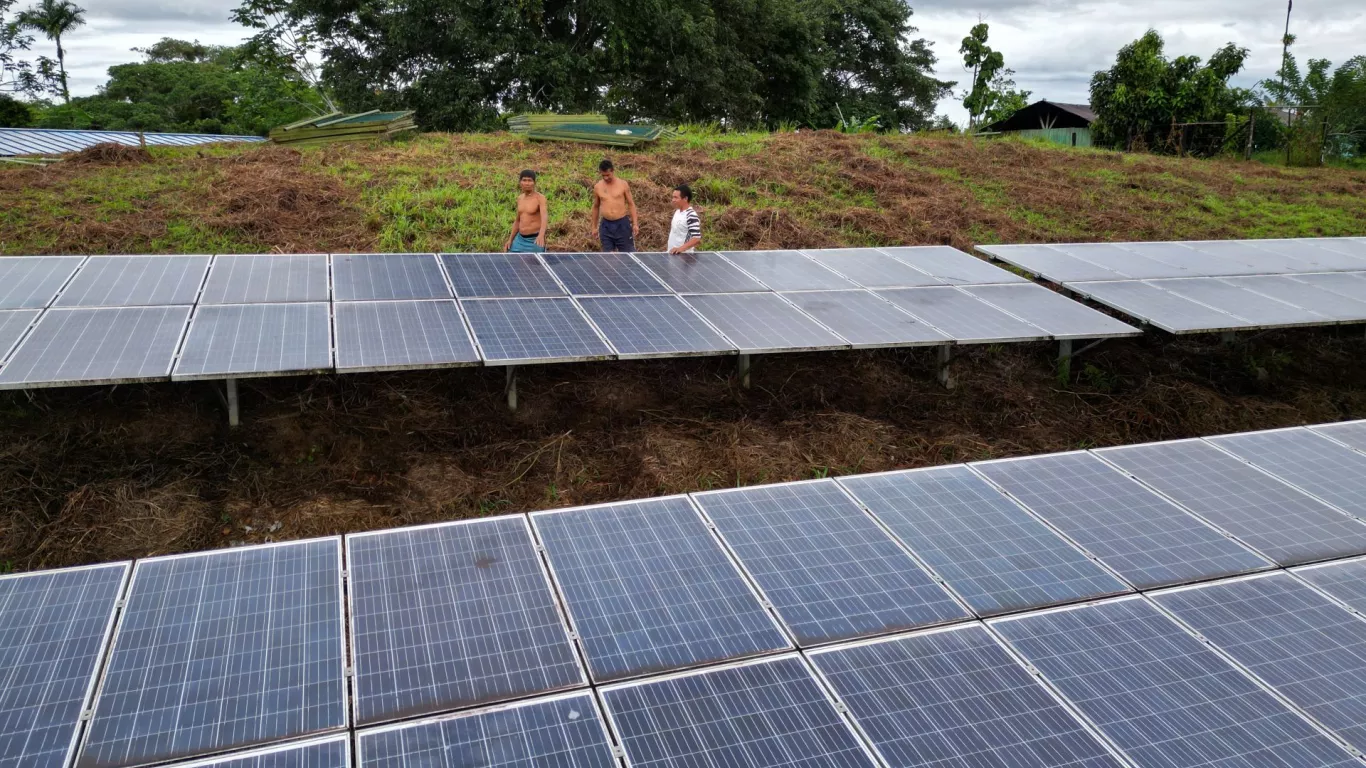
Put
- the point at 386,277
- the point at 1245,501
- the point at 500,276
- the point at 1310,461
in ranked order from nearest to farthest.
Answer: the point at 1245,501 < the point at 1310,461 < the point at 386,277 < the point at 500,276

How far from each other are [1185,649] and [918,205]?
46.7 feet

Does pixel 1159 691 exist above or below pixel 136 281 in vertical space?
below

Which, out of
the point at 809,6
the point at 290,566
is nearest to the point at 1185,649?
the point at 290,566

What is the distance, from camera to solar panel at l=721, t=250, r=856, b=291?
36.3 feet

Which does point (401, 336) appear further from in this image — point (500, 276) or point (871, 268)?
point (871, 268)

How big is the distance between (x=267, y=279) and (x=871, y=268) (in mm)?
7751

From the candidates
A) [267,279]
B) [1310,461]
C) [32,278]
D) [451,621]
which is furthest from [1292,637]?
[32,278]

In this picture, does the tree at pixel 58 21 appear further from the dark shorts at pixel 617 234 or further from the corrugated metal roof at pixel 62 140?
the dark shorts at pixel 617 234

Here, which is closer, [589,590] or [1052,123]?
[589,590]

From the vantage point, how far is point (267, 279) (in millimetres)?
9766

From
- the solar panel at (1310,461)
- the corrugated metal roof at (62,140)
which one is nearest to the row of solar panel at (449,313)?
the solar panel at (1310,461)

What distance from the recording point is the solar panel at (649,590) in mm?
4496

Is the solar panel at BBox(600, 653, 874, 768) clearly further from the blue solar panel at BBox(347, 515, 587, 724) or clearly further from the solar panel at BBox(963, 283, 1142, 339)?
the solar panel at BBox(963, 283, 1142, 339)

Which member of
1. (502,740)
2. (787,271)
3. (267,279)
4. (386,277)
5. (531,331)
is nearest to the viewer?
(502,740)
